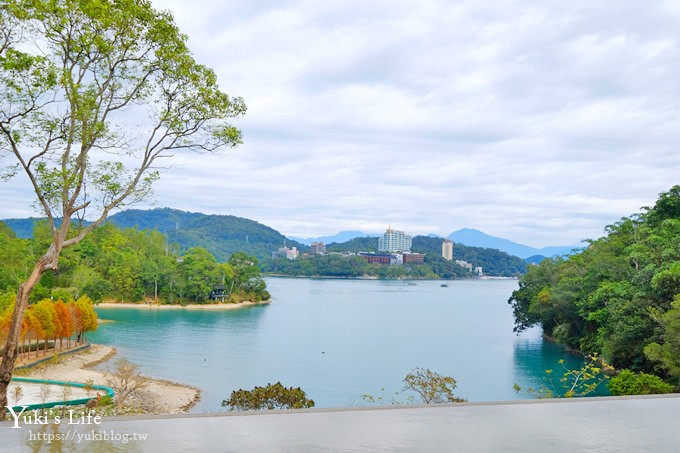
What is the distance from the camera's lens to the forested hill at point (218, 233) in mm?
87375

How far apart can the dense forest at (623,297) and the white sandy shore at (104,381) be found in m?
10.4

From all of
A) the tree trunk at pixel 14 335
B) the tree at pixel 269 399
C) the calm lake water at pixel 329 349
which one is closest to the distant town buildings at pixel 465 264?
the calm lake water at pixel 329 349

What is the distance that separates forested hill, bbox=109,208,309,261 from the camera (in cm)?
8738

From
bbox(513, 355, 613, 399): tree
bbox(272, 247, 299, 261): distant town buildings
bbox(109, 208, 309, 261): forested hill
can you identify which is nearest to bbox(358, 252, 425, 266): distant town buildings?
bbox(272, 247, 299, 261): distant town buildings

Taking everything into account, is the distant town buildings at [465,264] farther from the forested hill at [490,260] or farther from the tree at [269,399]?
the tree at [269,399]

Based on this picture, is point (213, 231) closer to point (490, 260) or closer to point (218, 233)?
point (218, 233)

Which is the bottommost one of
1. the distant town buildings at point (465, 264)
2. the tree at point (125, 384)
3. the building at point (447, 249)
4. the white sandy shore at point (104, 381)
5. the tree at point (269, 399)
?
the white sandy shore at point (104, 381)

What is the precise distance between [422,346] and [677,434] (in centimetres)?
2093

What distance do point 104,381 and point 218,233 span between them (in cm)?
7847

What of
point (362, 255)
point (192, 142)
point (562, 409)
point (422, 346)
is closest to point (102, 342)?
point (422, 346)

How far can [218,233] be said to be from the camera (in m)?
92.1

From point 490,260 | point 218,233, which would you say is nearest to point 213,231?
point 218,233

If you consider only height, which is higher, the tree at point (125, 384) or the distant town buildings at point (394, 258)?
the distant town buildings at point (394, 258)

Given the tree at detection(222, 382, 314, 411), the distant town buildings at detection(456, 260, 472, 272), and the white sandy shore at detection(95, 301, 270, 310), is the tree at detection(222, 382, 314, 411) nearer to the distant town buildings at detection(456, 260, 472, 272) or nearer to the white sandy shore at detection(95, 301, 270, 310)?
the white sandy shore at detection(95, 301, 270, 310)
